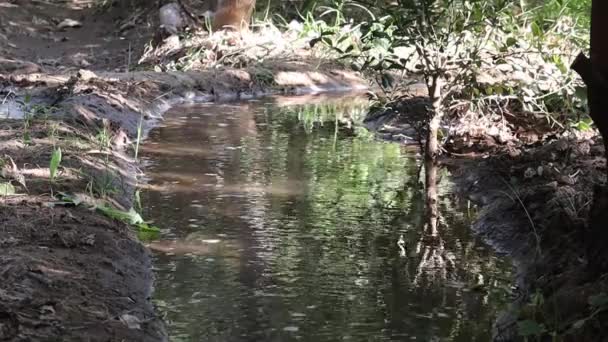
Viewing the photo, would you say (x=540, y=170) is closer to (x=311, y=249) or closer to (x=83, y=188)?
(x=311, y=249)

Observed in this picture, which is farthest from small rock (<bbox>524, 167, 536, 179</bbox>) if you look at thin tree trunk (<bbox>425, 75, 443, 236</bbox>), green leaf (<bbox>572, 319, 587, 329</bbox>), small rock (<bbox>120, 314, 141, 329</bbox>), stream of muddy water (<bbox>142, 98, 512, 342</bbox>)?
small rock (<bbox>120, 314, 141, 329</bbox>)

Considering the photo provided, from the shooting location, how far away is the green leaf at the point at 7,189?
5211mm

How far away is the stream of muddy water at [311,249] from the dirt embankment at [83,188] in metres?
0.23

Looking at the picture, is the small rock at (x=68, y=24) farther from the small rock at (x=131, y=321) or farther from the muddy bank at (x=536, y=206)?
the small rock at (x=131, y=321)

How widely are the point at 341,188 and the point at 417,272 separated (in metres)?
1.97

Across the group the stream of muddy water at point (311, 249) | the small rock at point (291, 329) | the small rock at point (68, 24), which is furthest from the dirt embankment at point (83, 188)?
the small rock at point (68, 24)

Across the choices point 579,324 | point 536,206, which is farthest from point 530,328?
point 536,206

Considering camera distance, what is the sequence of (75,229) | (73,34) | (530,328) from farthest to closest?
(73,34)
(75,229)
(530,328)

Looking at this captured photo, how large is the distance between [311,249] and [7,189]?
176 cm

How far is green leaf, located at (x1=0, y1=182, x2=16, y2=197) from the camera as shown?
521cm

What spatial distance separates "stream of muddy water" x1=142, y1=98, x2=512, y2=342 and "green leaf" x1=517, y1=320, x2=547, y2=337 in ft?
1.49

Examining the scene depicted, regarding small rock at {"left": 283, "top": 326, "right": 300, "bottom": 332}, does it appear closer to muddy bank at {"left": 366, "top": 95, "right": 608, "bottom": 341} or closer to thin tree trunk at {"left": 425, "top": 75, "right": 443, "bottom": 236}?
muddy bank at {"left": 366, "top": 95, "right": 608, "bottom": 341}

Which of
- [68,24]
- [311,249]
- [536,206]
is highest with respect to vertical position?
[68,24]

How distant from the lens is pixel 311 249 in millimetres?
5262
